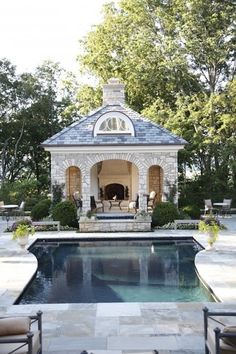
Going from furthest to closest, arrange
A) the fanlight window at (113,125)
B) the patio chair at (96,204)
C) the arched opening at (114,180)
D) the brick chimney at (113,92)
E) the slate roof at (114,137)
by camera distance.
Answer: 1. the brick chimney at (113,92)
2. the arched opening at (114,180)
3. the patio chair at (96,204)
4. the fanlight window at (113,125)
5. the slate roof at (114,137)

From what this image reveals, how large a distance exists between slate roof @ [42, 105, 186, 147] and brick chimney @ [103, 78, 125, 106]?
97.1 inches

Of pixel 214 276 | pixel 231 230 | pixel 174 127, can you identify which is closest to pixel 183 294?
pixel 214 276

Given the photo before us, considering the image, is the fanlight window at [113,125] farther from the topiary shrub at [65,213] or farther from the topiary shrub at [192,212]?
the topiary shrub at [192,212]

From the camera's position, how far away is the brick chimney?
24.5 meters

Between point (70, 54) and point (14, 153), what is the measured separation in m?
8.41

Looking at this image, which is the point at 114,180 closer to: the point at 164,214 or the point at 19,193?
the point at 19,193

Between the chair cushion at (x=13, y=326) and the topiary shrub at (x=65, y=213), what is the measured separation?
46.2 feet

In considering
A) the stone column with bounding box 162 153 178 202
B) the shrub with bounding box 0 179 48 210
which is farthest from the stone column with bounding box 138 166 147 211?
the shrub with bounding box 0 179 48 210

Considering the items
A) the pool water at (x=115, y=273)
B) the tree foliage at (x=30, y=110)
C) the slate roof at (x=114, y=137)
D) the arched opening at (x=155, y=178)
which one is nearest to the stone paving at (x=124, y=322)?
the pool water at (x=115, y=273)

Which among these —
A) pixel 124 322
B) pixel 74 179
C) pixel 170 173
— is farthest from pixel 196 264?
pixel 74 179

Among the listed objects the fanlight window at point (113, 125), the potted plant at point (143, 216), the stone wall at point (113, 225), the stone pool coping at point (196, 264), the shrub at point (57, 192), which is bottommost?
the stone pool coping at point (196, 264)

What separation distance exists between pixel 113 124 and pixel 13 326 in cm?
1702

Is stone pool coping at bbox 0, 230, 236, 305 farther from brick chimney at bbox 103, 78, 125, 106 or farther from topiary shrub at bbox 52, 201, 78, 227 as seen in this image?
brick chimney at bbox 103, 78, 125, 106

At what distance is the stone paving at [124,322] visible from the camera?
6227 mm
